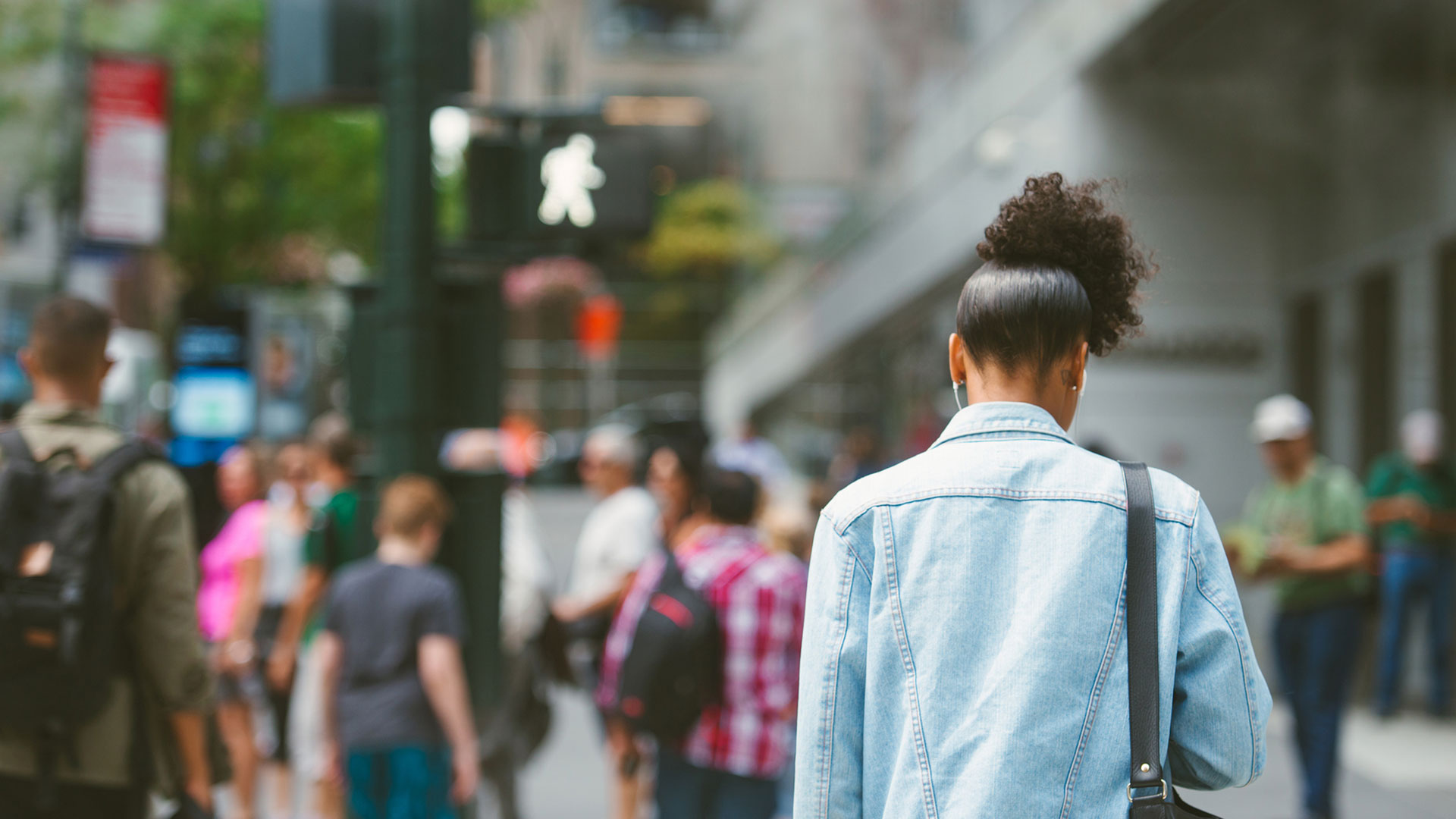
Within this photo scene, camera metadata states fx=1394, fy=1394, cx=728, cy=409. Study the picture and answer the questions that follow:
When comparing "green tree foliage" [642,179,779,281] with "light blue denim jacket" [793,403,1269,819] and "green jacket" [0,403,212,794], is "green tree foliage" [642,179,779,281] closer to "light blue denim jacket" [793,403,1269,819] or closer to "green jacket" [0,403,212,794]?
"green jacket" [0,403,212,794]

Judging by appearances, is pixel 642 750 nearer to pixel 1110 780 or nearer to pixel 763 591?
pixel 763 591

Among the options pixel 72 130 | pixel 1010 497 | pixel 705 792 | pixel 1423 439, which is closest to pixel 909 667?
pixel 1010 497

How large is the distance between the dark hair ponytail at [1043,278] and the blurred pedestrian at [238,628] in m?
5.79

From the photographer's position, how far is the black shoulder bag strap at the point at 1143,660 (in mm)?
1949

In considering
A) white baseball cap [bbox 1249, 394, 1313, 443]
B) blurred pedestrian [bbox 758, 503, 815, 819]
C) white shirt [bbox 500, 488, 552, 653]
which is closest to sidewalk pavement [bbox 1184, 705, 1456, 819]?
white baseball cap [bbox 1249, 394, 1313, 443]

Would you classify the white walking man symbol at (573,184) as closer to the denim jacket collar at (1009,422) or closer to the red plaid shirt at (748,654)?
the red plaid shirt at (748,654)

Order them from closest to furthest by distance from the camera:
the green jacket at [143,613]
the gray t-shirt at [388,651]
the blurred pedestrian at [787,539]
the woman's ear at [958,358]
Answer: the woman's ear at [958,358]
the green jacket at [143,613]
the gray t-shirt at [388,651]
the blurred pedestrian at [787,539]

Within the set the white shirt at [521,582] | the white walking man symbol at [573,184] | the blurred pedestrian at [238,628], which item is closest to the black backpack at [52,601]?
the white walking man symbol at [573,184]

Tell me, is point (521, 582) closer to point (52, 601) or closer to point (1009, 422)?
point (52, 601)

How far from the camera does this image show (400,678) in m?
4.84

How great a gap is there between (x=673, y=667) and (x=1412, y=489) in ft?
22.1

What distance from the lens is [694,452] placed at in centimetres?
620

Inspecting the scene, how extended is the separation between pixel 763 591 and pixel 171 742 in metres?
2.02

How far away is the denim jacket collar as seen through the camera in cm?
211
